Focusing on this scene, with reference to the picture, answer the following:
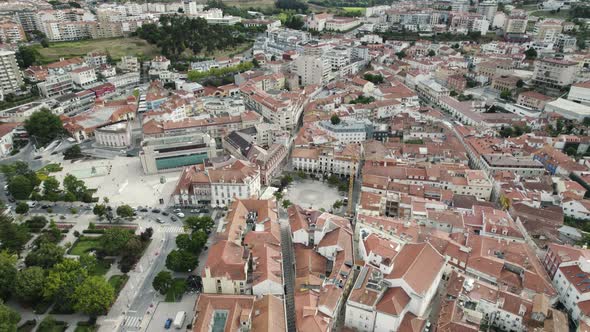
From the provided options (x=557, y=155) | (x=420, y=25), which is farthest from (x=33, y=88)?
(x=420, y=25)

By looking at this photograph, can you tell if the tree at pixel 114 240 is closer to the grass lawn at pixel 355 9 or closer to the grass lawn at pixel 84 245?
the grass lawn at pixel 84 245

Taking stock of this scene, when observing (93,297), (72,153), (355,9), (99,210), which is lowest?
(72,153)

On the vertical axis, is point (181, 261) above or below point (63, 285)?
below

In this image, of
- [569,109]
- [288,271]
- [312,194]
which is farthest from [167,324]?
[569,109]

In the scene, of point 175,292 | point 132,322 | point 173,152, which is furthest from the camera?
point 173,152

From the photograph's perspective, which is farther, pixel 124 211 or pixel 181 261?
pixel 124 211

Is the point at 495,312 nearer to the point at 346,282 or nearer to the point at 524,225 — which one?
the point at 346,282

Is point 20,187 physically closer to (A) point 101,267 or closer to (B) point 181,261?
(A) point 101,267

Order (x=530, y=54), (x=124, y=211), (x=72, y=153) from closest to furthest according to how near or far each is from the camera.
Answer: (x=124, y=211) < (x=72, y=153) < (x=530, y=54)

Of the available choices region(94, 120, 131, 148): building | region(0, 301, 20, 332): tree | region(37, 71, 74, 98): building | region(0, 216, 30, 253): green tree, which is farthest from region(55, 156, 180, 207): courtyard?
region(37, 71, 74, 98): building
